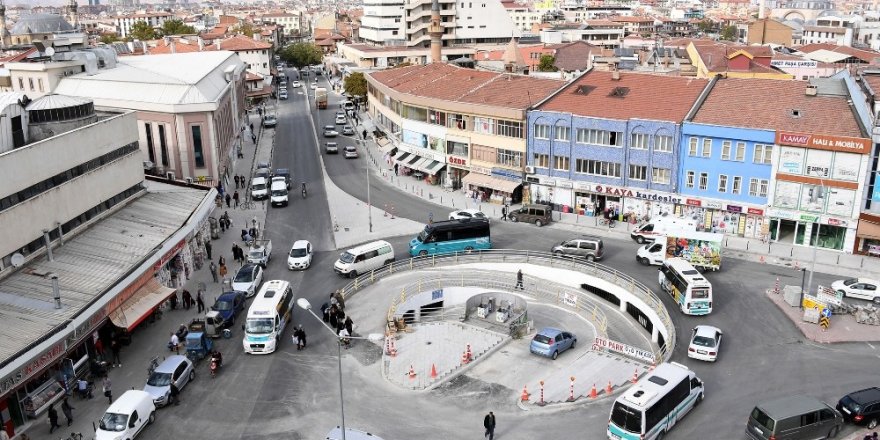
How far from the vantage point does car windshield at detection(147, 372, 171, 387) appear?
31344 mm

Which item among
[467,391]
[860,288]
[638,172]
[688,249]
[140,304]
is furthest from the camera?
[638,172]

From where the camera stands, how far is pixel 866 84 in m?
51.0

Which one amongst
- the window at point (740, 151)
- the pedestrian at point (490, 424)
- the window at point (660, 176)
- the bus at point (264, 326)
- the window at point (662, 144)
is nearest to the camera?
the pedestrian at point (490, 424)

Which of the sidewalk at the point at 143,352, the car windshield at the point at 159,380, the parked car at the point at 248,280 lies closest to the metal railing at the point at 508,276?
the parked car at the point at 248,280

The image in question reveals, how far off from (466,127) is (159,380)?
1547 inches

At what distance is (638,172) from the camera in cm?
5512

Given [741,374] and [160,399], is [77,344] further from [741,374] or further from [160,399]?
[741,374]

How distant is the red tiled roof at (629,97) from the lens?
55.1 meters

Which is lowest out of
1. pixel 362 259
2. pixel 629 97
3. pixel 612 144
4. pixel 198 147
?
pixel 362 259

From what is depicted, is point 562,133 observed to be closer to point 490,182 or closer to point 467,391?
point 490,182

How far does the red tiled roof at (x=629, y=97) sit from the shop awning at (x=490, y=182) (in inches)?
266

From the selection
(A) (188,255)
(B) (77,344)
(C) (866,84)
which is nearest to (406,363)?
(B) (77,344)

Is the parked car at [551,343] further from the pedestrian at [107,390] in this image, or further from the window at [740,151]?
the window at [740,151]

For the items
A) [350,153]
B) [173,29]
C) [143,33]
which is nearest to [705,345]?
[350,153]
